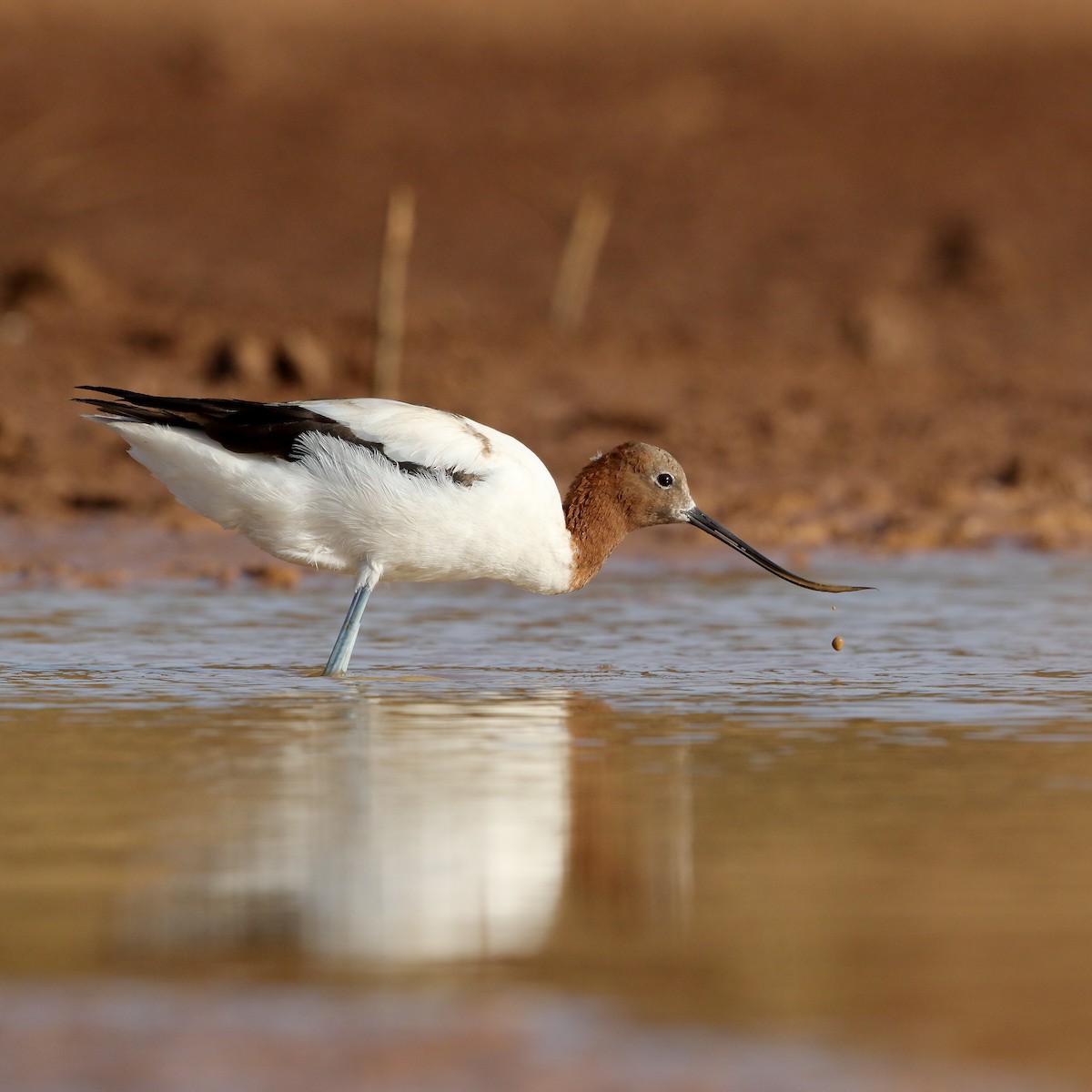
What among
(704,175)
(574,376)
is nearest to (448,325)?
(574,376)

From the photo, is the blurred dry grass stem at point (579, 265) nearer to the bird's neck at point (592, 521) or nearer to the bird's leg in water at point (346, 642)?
the bird's neck at point (592, 521)

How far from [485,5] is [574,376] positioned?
9697 millimetres

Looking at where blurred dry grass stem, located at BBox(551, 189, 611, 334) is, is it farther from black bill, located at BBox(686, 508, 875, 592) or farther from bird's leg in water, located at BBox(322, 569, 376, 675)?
bird's leg in water, located at BBox(322, 569, 376, 675)

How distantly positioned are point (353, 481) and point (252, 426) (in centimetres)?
40

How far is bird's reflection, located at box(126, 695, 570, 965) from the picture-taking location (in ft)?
12.8

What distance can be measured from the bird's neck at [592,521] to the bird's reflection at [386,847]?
66.3 inches

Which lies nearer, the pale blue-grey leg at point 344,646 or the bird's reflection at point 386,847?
the bird's reflection at point 386,847

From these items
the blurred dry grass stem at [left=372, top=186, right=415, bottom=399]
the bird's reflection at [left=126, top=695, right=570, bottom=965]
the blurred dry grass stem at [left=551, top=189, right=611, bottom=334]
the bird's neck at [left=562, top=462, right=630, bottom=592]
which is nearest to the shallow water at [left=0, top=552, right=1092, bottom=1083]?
the bird's reflection at [left=126, top=695, right=570, bottom=965]

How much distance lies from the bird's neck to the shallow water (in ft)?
1.14

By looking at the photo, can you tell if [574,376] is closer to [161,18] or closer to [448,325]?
[448,325]

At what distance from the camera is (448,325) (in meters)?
16.7

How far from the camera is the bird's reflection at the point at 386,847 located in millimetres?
3891

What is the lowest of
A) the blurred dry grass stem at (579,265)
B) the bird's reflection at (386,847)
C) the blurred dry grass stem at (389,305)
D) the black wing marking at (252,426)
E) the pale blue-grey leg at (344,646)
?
the bird's reflection at (386,847)

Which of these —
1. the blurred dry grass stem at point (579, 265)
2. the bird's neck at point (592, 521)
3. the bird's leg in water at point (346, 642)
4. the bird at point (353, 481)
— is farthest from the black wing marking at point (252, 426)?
the blurred dry grass stem at point (579, 265)
